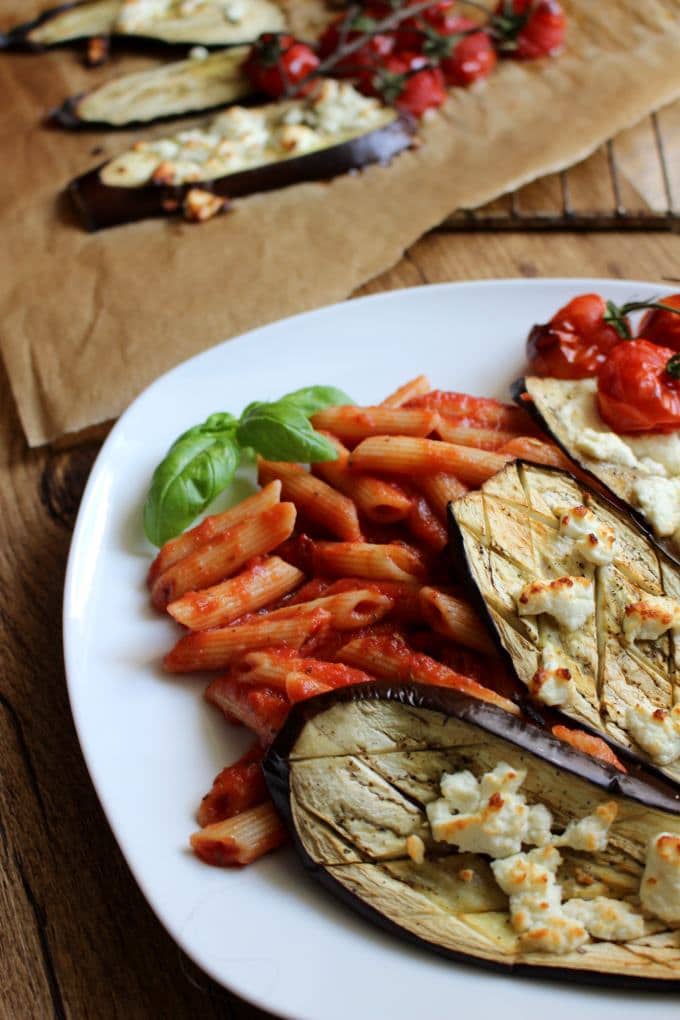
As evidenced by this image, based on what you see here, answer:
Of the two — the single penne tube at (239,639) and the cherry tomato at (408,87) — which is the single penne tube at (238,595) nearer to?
the single penne tube at (239,639)

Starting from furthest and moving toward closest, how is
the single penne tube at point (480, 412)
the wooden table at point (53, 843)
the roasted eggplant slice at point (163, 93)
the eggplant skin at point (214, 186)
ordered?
the roasted eggplant slice at point (163, 93) → the eggplant skin at point (214, 186) → the single penne tube at point (480, 412) → the wooden table at point (53, 843)

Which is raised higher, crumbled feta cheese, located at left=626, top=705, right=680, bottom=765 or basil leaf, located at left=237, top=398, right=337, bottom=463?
basil leaf, located at left=237, top=398, right=337, bottom=463

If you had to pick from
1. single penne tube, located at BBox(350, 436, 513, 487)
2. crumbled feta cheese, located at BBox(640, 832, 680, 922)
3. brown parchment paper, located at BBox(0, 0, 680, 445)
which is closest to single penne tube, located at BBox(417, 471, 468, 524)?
single penne tube, located at BBox(350, 436, 513, 487)

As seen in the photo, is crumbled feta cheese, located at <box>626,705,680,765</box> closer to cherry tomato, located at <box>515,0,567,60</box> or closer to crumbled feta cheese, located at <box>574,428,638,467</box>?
crumbled feta cheese, located at <box>574,428,638,467</box>

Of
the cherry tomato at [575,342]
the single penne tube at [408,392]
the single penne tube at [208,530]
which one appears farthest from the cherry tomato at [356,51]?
the single penne tube at [208,530]

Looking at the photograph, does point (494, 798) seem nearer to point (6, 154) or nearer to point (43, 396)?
point (43, 396)

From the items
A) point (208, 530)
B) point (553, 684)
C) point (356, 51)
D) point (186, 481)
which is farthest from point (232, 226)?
point (553, 684)
